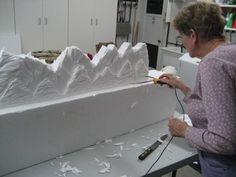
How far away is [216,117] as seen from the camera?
97cm

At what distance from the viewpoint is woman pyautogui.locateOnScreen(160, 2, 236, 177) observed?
0.96 m

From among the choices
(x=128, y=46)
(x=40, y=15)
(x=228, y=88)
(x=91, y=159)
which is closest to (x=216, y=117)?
(x=228, y=88)

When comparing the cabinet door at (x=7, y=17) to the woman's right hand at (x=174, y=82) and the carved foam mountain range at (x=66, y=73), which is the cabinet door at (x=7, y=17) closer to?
the carved foam mountain range at (x=66, y=73)

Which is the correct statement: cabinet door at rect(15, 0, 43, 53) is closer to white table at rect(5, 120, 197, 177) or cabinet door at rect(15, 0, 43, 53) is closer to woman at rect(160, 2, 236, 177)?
white table at rect(5, 120, 197, 177)

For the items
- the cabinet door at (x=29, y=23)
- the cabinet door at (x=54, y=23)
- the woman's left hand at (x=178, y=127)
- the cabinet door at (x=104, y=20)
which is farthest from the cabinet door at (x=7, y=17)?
the woman's left hand at (x=178, y=127)

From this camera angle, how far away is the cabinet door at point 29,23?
405 cm

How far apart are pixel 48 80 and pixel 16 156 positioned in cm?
40

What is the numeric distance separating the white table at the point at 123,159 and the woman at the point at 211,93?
26 centimetres

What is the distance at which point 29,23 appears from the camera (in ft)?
13.7

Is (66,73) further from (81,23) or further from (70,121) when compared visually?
(81,23)

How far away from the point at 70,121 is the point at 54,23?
3403 mm

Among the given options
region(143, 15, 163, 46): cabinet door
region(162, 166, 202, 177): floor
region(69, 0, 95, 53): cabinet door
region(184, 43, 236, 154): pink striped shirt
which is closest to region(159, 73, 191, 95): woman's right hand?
region(184, 43, 236, 154): pink striped shirt

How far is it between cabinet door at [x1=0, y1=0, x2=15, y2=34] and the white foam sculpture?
117 inches

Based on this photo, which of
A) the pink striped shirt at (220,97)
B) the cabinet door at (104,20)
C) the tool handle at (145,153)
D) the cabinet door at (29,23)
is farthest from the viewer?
the cabinet door at (104,20)
